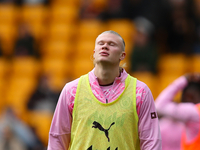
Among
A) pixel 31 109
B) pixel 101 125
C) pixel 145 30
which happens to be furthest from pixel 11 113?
pixel 101 125

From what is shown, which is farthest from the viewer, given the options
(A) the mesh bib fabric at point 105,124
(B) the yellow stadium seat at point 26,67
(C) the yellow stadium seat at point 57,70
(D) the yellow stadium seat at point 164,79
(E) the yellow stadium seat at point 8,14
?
(E) the yellow stadium seat at point 8,14

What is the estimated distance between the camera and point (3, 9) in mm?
11695

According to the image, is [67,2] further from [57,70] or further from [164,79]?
[164,79]

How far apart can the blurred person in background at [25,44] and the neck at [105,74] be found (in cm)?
692

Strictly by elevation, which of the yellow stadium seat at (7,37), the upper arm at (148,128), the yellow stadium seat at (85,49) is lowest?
the upper arm at (148,128)

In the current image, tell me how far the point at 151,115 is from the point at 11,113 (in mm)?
5505

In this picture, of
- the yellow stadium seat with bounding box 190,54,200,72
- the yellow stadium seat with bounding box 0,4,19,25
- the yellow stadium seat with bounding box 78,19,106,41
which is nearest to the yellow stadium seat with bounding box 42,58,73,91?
the yellow stadium seat with bounding box 78,19,106,41

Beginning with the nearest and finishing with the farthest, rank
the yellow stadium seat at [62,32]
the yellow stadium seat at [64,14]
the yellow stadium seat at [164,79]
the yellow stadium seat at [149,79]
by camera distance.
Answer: the yellow stadium seat at [149,79] → the yellow stadium seat at [164,79] → the yellow stadium seat at [62,32] → the yellow stadium seat at [64,14]

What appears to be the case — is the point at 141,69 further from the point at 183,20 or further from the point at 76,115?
the point at 76,115

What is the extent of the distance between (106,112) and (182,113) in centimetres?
132

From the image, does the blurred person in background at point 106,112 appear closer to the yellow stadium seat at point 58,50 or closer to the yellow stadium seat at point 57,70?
the yellow stadium seat at point 57,70

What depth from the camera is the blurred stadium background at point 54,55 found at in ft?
30.7

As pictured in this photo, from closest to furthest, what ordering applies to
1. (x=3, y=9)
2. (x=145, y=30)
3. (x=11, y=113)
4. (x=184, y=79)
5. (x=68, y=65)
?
(x=184, y=79) → (x=11, y=113) → (x=145, y=30) → (x=68, y=65) → (x=3, y=9)

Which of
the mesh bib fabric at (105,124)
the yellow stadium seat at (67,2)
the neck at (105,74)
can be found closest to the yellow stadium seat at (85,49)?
the yellow stadium seat at (67,2)
